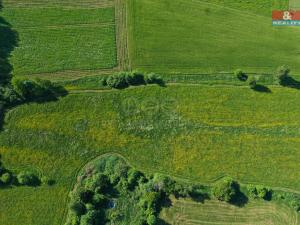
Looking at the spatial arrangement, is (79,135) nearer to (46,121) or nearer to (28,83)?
(46,121)

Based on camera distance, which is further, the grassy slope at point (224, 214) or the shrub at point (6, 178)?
the grassy slope at point (224, 214)

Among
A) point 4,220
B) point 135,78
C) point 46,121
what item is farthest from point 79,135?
point 4,220

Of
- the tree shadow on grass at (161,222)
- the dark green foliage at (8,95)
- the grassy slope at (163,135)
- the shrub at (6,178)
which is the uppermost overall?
the dark green foliage at (8,95)

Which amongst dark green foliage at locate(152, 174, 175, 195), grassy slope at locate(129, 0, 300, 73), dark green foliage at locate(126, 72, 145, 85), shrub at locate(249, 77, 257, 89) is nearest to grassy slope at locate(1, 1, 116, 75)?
A: dark green foliage at locate(126, 72, 145, 85)

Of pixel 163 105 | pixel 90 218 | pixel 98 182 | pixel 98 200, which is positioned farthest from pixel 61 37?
pixel 90 218

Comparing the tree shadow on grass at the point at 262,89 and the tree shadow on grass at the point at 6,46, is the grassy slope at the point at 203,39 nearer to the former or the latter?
the tree shadow on grass at the point at 262,89

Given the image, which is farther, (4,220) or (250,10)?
(250,10)

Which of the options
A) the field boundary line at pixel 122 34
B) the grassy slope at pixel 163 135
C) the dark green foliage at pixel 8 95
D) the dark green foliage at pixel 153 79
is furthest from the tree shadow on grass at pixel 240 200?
the dark green foliage at pixel 8 95
